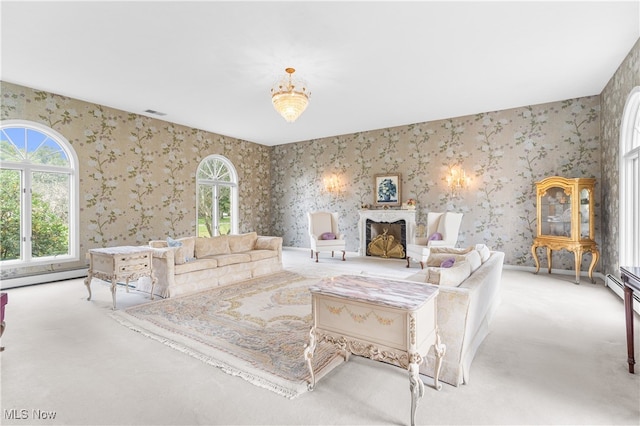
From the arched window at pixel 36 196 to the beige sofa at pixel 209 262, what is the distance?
6.52 feet

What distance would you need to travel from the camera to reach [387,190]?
7.31 meters

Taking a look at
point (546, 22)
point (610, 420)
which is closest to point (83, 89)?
point (546, 22)

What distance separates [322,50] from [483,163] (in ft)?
13.9

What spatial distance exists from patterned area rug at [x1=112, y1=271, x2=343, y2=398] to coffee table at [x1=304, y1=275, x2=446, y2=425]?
0.49m

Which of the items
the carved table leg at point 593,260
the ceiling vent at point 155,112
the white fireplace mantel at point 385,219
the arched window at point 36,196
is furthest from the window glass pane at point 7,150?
the carved table leg at point 593,260

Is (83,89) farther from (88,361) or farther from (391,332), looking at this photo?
(391,332)

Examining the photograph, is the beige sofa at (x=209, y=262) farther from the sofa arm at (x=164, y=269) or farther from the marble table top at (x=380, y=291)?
the marble table top at (x=380, y=291)

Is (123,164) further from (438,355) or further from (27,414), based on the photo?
(438,355)

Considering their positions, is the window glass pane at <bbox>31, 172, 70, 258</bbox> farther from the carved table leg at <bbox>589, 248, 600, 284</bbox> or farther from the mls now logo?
the carved table leg at <bbox>589, 248, 600, 284</bbox>

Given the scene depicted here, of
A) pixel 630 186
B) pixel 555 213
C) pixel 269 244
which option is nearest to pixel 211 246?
pixel 269 244

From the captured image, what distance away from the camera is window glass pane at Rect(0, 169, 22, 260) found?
4648 mm

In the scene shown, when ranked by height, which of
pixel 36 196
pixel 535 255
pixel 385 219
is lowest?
pixel 535 255

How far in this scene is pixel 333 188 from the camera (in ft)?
26.8

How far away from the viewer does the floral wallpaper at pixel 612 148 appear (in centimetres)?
392
